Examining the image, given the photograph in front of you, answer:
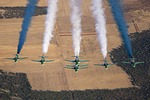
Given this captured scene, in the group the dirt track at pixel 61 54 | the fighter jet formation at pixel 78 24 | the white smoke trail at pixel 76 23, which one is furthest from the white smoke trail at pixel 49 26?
the white smoke trail at pixel 76 23

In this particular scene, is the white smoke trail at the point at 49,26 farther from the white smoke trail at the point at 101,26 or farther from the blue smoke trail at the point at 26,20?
the white smoke trail at the point at 101,26

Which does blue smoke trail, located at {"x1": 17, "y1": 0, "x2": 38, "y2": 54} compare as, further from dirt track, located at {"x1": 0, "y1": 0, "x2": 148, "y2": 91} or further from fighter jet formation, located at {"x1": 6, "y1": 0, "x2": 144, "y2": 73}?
dirt track, located at {"x1": 0, "y1": 0, "x2": 148, "y2": 91}

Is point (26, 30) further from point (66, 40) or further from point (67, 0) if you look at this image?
point (67, 0)

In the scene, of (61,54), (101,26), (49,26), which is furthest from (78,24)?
(61,54)

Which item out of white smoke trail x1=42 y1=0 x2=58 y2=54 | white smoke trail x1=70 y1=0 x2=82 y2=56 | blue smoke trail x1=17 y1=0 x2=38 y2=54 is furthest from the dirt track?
white smoke trail x1=70 y1=0 x2=82 y2=56

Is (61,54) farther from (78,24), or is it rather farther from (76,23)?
(76,23)

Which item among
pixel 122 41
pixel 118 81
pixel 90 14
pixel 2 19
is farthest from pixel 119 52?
pixel 2 19
